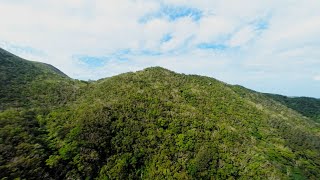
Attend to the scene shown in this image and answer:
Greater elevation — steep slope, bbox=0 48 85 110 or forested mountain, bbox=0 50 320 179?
steep slope, bbox=0 48 85 110

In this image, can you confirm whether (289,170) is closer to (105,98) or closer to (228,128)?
(228,128)

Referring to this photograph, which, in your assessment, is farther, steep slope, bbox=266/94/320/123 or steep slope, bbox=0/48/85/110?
steep slope, bbox=266/94/320/123

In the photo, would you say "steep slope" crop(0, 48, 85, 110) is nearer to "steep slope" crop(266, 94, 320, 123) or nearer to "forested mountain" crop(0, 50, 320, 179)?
"forested mountain" crop(0, 50, 320, 179)

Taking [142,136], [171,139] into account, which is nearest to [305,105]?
[171,139]

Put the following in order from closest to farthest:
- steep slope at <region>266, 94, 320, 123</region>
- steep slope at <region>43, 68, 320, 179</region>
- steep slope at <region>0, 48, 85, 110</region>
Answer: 1. steep slope at <region>43, 68, 320, 179</region>
2. steep slope at <region>0, 48, 85, 110</region>
3. steep slope at <region>266, 94, 320, 123</region>

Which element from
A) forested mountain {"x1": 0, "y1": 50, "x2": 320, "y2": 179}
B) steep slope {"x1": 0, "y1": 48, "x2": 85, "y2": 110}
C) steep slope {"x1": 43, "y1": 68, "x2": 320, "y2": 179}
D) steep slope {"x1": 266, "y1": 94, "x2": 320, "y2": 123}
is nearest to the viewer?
forested mountain {"x1": 0, "y1": 50, "x2": 320, "y2": 179}

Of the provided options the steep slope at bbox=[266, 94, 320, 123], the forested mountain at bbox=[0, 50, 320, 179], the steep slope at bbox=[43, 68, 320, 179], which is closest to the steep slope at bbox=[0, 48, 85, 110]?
the forested mountain at bbox=[0, 50, 320, 179]

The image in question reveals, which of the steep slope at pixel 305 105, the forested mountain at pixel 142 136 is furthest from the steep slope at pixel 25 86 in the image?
the steep slope at pixel 305 105

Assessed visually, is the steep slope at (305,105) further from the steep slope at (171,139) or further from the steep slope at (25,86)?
the steep slope at (25,86)

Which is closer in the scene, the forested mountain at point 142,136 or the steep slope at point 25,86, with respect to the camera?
the forested mountain at point 142,136
